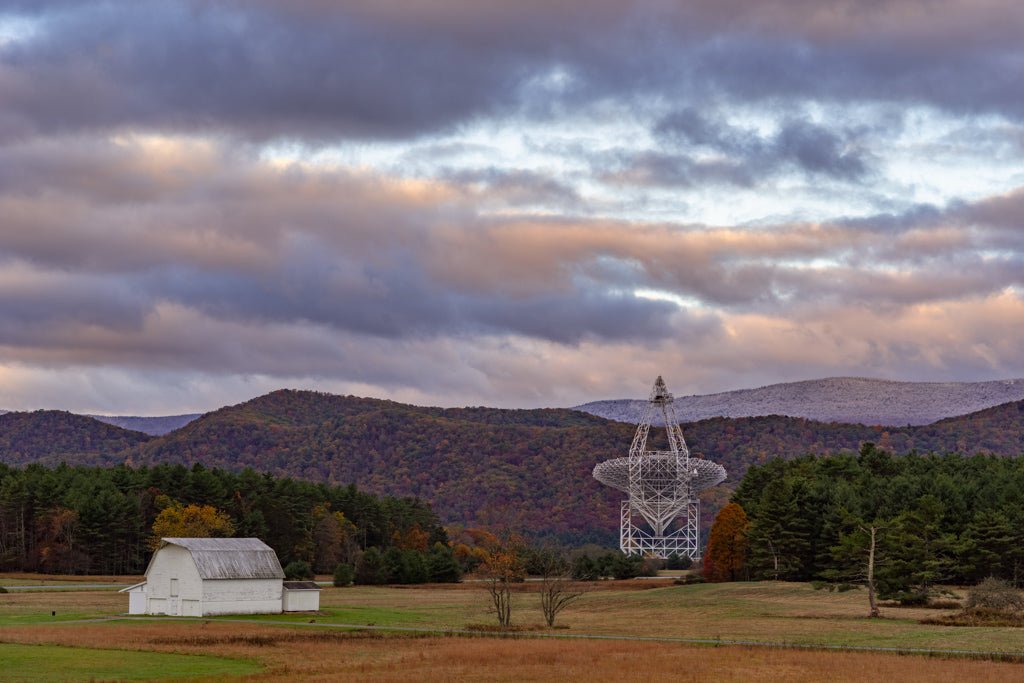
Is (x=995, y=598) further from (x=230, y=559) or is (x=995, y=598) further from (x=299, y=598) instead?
(x=230, y=559)

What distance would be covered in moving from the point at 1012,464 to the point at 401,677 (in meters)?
108

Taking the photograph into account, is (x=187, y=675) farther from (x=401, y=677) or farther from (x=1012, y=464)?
(x=1012, y=464)

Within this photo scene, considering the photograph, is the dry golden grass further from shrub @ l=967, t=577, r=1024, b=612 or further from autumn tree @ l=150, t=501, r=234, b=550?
autumn tree @ l=150, t=501, r=234, b=550

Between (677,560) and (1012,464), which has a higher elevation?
(1012,464)

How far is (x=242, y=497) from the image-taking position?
490 feet

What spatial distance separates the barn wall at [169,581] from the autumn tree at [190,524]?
127 feet

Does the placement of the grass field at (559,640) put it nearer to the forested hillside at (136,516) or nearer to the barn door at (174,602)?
the barn door at (174,602)

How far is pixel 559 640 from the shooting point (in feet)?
215

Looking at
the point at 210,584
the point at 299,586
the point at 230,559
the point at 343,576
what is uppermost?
the point at 230,559

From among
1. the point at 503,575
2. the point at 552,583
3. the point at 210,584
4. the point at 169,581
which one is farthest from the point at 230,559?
the point at 552,583

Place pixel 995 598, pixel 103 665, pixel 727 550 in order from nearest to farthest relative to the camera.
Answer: pixel 103 665
pixel 995 598
pixel 727 550

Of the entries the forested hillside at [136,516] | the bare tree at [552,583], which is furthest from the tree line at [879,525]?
the forested hillside at [136,516]

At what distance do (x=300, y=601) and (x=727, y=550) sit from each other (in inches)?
2150

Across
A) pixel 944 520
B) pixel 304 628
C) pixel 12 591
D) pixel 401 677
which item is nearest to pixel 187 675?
pixel 401 677
